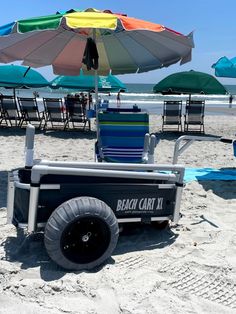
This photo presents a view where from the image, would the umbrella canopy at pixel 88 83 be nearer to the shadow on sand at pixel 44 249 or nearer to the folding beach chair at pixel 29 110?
the folding beach chair at pixel 29 110

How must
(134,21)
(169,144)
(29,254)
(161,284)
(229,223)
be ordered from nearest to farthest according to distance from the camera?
(161,284) → (29,254) → (229,223) → (134,21) → (169,144)

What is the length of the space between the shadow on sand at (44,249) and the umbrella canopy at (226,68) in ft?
11.6

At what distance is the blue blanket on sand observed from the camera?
6.11 meters

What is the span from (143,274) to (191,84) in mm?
8572

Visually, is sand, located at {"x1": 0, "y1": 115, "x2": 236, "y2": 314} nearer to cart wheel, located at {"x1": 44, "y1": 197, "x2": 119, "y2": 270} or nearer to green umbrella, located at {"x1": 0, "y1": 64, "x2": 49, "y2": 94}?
cart wheel, located at {"x1": 44, "y1": 197, "x2": 119, "y2": 270}

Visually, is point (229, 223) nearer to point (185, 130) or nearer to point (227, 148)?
point (227, 148)

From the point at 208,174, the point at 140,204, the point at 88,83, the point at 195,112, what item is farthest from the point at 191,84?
the point at 140,204

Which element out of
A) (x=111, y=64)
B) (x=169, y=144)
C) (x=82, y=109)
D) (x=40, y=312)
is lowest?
(x=40, y=312)

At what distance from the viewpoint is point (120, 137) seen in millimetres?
6188

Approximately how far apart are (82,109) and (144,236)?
8.08 metres

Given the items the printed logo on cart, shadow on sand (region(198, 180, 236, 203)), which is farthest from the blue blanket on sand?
the printed logo on cart

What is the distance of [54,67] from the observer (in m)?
7.15

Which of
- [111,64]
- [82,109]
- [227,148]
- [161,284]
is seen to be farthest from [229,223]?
[82,109]

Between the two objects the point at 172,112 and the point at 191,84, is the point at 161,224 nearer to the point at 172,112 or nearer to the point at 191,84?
the point at 191,84
